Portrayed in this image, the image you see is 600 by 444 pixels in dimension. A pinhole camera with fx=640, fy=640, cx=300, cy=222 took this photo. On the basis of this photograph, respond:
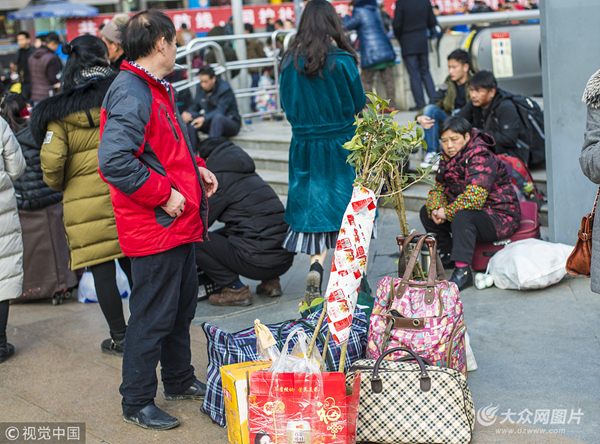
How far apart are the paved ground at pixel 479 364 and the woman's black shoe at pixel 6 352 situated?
1.6 inches

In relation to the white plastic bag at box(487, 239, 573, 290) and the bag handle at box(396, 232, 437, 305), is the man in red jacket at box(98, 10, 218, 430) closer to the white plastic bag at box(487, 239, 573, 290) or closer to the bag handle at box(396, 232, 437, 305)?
the bag handle at box(396, 232, 437, 305)

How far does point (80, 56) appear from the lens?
3.76 metres

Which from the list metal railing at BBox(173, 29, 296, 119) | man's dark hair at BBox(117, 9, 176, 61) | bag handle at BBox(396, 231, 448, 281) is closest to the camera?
man's dark hair at BBox(117, 9, 176, 61)

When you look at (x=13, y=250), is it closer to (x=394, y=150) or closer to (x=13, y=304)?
(x=13, y=304)

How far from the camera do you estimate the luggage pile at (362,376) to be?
2.48 metres

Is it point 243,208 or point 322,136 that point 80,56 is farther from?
point 322,136

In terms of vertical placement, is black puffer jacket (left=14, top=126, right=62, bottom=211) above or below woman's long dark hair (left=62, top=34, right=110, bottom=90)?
below

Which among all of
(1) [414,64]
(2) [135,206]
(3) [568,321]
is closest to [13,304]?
(2) [135,206]

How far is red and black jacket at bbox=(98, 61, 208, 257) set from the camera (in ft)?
8.77

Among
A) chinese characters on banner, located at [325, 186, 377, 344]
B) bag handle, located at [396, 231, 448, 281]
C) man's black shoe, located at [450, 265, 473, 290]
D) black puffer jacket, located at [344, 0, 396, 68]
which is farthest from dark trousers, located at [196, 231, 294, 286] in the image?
black puffer jacket, located at [344, 0, 396, 68]

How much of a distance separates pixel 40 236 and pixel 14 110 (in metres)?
1.02

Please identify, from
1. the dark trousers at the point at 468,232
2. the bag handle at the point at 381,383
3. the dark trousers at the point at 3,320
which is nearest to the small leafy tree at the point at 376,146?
the bag handle at the point at 381,383

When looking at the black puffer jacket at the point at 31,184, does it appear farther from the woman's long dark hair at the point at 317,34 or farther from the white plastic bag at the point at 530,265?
the white plastic bag at the point at 530,265

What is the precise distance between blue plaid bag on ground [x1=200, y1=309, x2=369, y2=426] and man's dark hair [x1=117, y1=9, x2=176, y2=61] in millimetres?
1318
